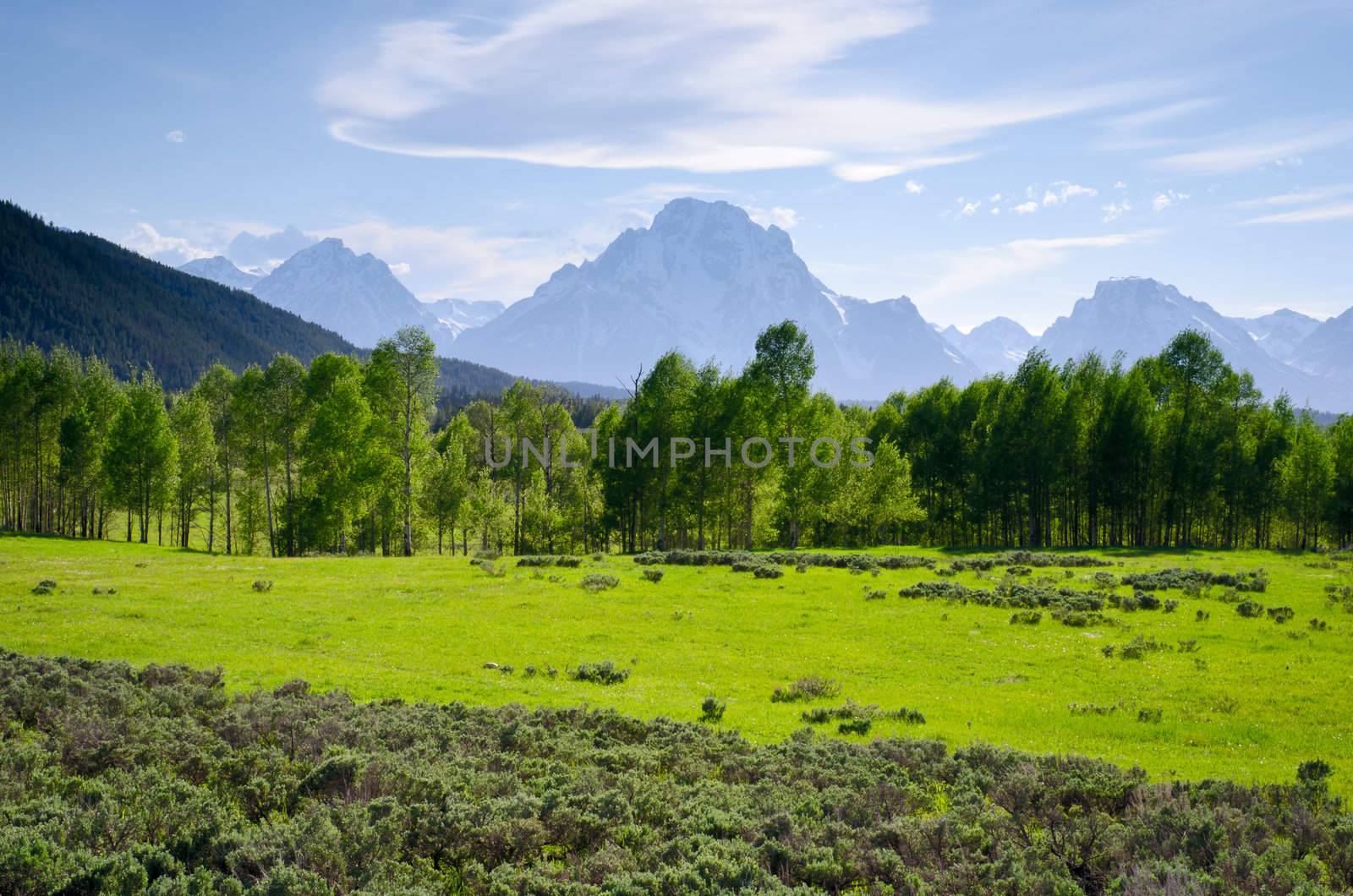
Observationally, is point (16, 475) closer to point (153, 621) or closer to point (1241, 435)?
point (153, 621)

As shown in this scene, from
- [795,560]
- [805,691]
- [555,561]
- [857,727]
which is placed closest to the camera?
[857,727]

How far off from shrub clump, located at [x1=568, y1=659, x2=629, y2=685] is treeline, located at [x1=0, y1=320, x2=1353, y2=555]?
1630 inches

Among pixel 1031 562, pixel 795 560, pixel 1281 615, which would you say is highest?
pixel 1281 615

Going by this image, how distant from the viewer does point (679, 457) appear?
217 feet

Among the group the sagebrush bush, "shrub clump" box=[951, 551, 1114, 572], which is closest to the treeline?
"shrub clump" box=[951, 551, 1114, 572]

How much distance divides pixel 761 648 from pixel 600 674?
691cm

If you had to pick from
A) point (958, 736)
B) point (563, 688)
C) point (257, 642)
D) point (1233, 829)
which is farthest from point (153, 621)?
point (1233, 829)

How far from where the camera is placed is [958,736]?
16.3 m

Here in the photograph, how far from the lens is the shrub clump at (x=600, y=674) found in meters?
21.5

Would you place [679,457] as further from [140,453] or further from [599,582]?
[140,453]

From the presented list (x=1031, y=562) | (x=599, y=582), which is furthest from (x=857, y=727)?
(x=1031, y=562)

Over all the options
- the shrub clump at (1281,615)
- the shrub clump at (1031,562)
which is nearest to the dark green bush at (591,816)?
the shrub clump at (1281,615)

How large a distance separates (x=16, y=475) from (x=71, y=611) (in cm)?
6745

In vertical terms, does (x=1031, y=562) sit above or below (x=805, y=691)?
above
